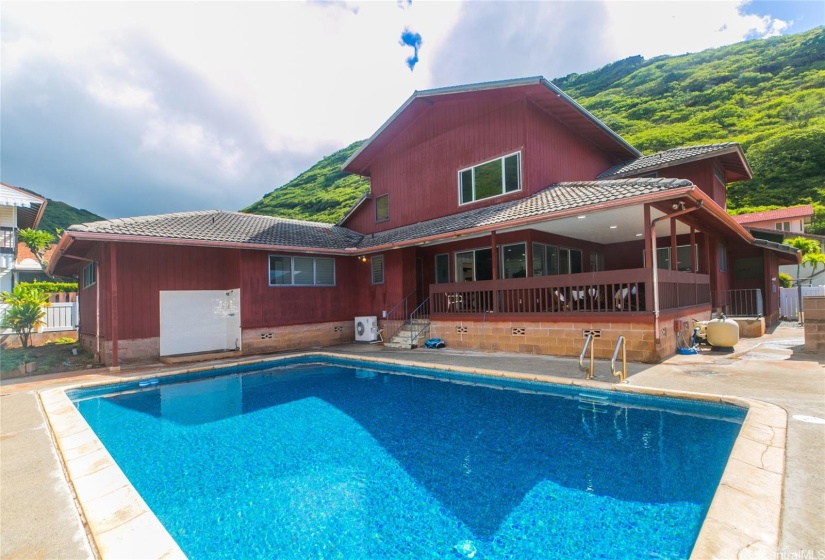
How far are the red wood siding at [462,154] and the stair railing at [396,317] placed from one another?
343cm

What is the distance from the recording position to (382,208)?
52.7 feet

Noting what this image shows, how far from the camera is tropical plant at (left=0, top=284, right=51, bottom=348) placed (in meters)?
12.2

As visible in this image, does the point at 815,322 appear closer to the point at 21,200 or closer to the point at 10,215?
the point at 21,200

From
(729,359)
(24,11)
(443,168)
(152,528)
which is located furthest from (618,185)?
(24,11)

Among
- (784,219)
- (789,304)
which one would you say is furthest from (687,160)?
(784,219)

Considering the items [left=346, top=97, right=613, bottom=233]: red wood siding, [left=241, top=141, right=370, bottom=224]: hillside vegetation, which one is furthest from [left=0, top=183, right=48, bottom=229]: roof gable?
[left=241, top=141, right=370, bottom=224]: hillside vegetation

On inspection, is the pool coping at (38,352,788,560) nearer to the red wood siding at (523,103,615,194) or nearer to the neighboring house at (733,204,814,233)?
the red wood siding at (523,103,615,194)

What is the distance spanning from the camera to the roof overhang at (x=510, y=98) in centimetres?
1093

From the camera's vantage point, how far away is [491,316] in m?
10.5

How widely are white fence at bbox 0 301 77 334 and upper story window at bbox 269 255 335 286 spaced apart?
37.5 feet

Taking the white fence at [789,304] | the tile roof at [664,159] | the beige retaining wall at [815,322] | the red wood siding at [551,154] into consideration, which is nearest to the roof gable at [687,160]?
the tile roof at [664,159]

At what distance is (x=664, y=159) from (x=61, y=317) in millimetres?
25820

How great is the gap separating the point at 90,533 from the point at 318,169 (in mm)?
58562

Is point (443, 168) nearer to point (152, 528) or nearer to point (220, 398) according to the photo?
point (220, 398)
